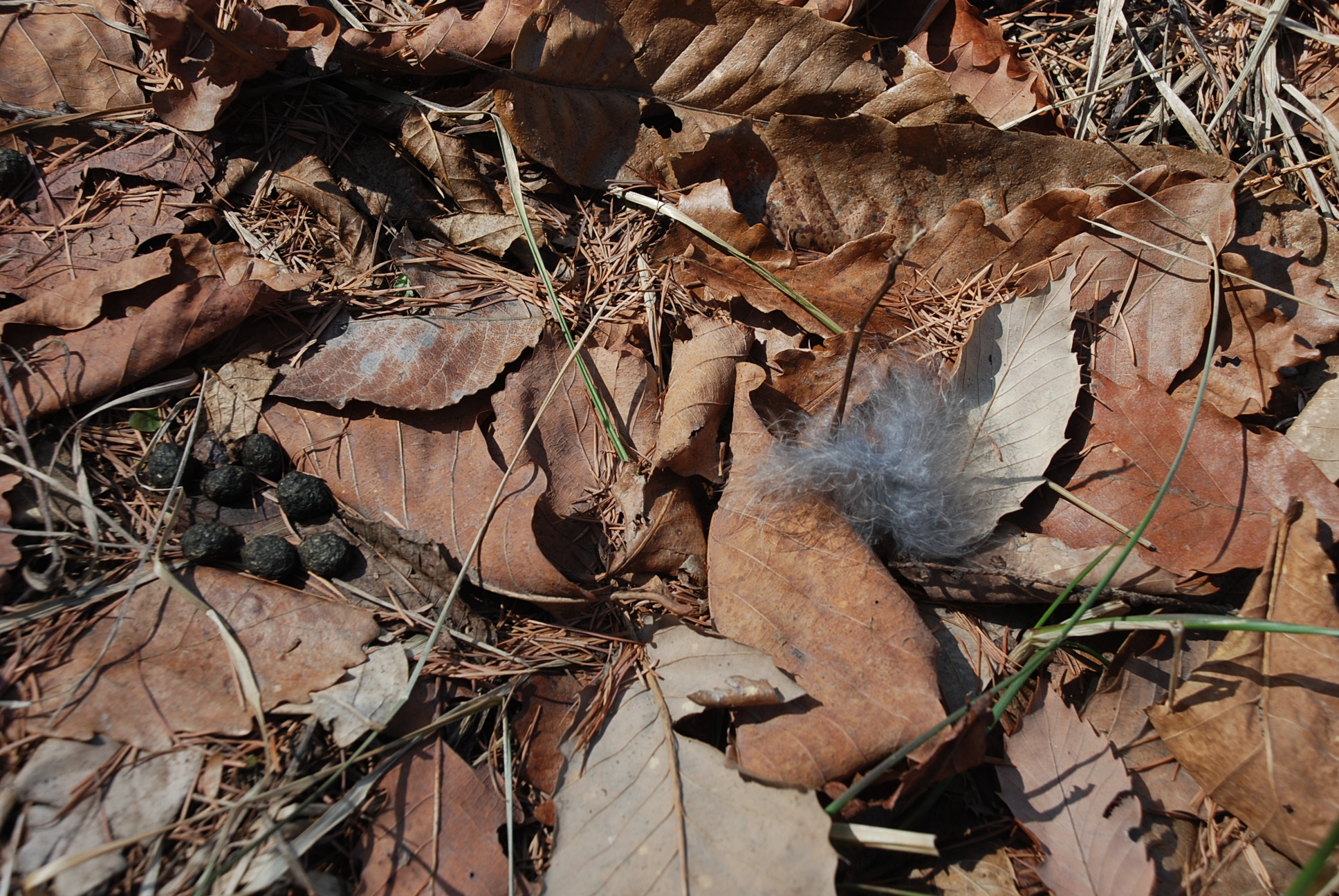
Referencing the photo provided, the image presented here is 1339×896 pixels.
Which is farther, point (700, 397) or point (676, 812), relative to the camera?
point (700, 397)

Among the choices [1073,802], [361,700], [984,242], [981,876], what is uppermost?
[984,242]

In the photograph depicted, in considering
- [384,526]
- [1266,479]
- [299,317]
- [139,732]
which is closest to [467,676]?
[384,526]

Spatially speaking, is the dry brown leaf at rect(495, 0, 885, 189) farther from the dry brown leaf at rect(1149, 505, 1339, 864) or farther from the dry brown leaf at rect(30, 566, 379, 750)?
the dry brown leaf at rect(1149, 505, 1339, 864)

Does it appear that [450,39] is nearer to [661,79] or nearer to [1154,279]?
[661,79]

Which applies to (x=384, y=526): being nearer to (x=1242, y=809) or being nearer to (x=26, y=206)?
(x=26, y=206)

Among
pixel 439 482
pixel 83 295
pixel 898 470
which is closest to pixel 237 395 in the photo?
pixel 83 295

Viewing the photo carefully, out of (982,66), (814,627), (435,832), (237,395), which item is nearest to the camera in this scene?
(435,832)

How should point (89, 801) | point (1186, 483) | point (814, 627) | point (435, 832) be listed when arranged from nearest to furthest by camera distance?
point (89, 801) → point (435, 832) → point (814, 627) → point (1186, 483)
